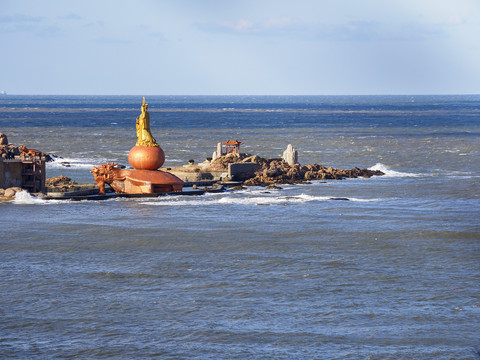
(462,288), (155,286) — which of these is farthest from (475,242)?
(155,286)

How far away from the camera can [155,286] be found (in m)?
25.6

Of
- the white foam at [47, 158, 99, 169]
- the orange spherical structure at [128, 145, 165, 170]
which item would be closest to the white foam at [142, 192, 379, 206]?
the orange spherical structure at [128, 145, 165, 170]

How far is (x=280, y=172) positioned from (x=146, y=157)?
12537 millimetres

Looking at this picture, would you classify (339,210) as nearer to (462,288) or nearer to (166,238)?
(166,238)

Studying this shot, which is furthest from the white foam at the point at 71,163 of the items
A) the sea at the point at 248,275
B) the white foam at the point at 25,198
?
the sea at the point at 248,275

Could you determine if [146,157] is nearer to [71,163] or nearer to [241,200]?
[241,200]

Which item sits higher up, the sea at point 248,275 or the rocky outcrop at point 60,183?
the rocky outcrop at point 60,183

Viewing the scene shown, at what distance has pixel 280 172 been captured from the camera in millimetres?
55094

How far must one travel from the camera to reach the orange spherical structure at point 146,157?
150 feet

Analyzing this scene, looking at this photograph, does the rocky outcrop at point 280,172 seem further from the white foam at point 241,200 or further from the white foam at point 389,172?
the white foam at point 241,200

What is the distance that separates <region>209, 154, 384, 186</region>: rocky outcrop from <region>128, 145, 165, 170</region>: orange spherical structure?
27.3 ft

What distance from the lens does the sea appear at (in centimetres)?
2022

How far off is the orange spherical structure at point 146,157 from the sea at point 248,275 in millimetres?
2395

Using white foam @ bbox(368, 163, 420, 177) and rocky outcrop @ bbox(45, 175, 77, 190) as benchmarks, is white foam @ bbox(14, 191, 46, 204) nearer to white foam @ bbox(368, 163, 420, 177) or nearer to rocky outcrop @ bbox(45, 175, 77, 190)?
rocky outcrop @ bbox(45, 175, 77, 190)
